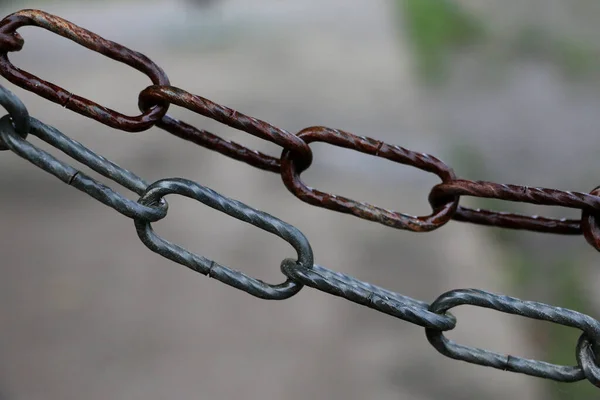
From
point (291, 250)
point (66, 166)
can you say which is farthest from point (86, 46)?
point (291, 250)

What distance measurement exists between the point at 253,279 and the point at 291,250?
147 centimetres

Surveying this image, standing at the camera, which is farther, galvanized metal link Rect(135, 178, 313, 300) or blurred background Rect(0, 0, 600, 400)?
blurred background Rect(0, 0, 600, 400)

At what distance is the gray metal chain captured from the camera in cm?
54

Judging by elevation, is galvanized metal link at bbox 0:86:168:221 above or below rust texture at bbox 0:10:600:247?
below

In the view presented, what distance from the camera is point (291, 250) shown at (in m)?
2.02

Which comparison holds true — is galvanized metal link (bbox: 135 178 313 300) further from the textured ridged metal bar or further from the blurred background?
the blurred background

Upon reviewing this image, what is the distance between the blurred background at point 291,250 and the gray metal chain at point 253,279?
1.07m

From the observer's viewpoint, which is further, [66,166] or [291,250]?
[291,250]

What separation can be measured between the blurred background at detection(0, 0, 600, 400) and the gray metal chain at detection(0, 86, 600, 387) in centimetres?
107

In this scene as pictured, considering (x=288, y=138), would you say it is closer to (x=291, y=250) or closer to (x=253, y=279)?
(x=253, y=279)

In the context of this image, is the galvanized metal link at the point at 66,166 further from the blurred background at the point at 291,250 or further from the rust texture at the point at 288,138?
the blurred background at the point at 291,250

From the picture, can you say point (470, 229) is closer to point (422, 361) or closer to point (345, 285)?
point (422, 361)

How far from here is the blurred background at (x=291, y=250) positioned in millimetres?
1606

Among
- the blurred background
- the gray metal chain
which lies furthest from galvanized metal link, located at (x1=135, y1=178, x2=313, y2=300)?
the blurred background
